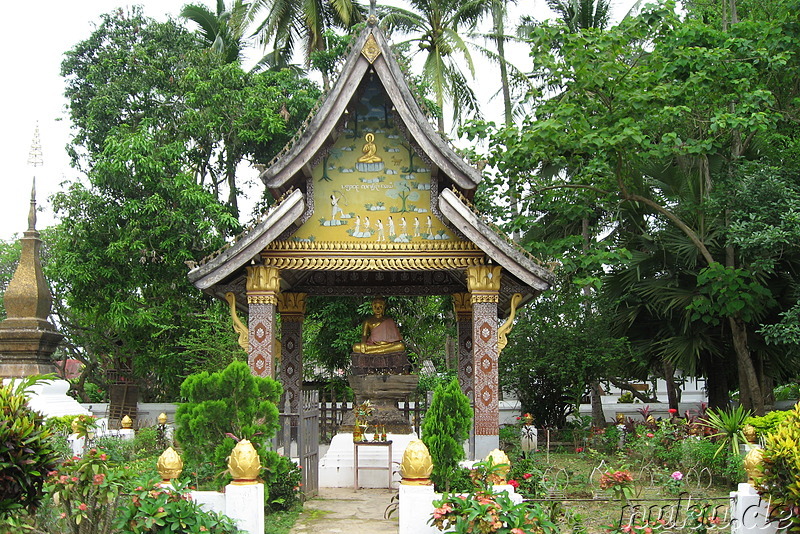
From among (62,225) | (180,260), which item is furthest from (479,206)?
(62,225)

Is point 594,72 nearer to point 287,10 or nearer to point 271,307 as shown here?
point 271,307

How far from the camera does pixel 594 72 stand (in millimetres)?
16062

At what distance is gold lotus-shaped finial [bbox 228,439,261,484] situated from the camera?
9.12 meters

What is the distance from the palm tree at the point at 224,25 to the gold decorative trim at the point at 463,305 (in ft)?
59.6

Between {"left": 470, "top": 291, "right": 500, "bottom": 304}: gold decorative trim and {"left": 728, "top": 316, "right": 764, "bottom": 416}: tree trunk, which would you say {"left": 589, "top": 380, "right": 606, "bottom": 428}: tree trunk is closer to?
{"left": 728, "top": 316, "right": 764, "bottom": 416}: tree trunk

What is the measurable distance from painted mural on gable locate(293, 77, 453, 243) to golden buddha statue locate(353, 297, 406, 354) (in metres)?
3.63

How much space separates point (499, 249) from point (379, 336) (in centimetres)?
469

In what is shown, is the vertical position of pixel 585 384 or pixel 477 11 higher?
pixel 477 11

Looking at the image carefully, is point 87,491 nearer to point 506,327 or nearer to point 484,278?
point 484,278

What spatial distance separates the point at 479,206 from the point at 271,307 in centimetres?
726

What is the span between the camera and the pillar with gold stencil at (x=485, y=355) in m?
12.7

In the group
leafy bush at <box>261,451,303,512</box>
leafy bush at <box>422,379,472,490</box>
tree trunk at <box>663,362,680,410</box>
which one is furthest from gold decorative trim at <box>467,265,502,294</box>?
tree trunk at <box>663,362,680,410</box>

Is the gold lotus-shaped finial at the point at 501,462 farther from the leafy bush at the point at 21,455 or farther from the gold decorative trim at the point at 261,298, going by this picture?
the gold decorative trim at the point at 261,298

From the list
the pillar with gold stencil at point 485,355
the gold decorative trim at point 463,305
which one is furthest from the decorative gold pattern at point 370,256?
the gold decorative trim at point 463,305
